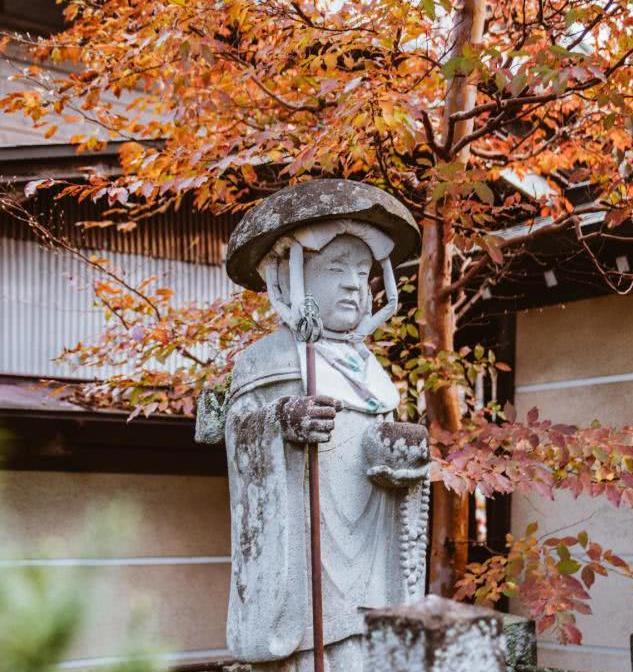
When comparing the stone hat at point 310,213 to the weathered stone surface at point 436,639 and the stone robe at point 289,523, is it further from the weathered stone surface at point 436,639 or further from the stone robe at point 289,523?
the weathered stone surface at point 436,639

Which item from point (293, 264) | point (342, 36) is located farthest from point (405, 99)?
point (293, 264)

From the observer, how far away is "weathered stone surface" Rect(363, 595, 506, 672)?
7.55 ft

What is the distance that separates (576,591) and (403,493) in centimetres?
256

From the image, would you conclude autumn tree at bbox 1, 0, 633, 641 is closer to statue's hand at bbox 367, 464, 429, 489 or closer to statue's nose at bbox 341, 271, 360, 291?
statue's hand at bbox 367, 464, 429, 489

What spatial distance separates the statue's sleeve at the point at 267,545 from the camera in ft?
15.1

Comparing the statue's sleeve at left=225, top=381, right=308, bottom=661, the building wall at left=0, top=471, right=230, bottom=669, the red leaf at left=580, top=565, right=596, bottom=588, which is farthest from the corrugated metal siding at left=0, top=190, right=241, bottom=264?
the statue's sleeve at left=225, top=381, right=308, bottom=661

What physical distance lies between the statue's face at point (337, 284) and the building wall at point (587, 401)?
516 cm

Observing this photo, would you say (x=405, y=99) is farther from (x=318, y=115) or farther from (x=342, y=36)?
(x=318, y=115)

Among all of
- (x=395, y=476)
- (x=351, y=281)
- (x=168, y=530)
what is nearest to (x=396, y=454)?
(x=395, y=476)

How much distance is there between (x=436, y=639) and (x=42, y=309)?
9267 mm

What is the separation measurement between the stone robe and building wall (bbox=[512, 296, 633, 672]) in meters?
5.14

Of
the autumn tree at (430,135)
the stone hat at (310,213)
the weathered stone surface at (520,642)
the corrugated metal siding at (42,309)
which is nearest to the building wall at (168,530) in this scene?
the corrugated metal siding at (42,309)

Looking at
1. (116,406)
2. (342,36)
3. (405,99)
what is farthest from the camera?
(116,406)

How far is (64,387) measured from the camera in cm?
911
